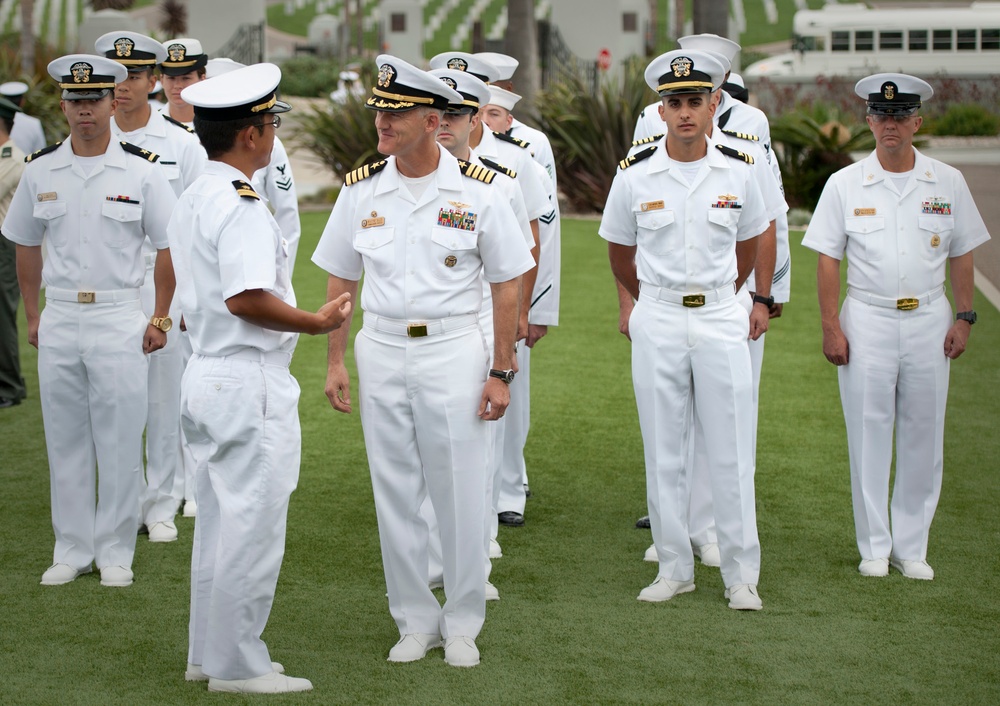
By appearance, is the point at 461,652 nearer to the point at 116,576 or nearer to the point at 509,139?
the point at 116,576

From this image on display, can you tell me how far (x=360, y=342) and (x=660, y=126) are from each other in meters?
2.34

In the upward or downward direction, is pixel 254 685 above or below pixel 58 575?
above

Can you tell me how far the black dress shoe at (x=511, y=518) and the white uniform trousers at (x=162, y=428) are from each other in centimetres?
158

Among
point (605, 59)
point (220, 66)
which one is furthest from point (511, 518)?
point (605, 59)

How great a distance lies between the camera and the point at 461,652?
443 centimetres

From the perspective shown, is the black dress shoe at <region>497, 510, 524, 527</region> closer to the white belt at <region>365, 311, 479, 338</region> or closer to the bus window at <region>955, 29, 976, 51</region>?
the white belt at <region>365, 311, 479, 338</region>

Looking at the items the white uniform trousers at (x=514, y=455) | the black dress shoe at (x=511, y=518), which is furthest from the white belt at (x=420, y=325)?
the black dress shoe at (x=511, y=518)

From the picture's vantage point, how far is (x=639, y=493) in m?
6.74

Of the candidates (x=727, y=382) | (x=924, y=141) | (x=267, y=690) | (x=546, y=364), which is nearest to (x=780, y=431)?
(x=546, y=364)

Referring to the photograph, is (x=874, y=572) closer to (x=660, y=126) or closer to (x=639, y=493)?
(x=639, y=493)

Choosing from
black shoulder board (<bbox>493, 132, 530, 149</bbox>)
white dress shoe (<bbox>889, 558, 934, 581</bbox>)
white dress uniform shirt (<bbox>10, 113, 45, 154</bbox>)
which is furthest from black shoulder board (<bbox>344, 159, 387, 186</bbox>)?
white dress uniform shirt (<bbox>10, 113, 45, 154</bbox>)

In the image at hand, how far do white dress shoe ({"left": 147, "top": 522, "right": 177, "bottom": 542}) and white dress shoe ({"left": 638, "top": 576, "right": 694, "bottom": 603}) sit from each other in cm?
223

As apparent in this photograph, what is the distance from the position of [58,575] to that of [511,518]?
6.94 ft

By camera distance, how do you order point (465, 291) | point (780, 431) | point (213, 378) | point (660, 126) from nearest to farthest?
point (213, 378)
point (465, 291)
point (660, 126)
point (780, 431)
